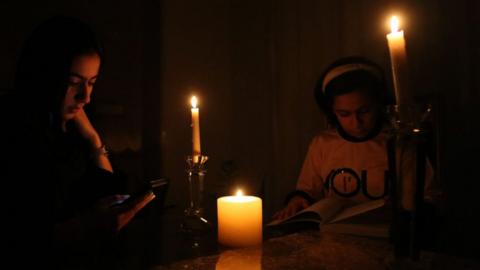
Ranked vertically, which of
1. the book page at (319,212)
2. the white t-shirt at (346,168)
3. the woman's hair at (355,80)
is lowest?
the book page at (319,212)

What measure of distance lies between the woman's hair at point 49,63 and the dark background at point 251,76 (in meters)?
0.21

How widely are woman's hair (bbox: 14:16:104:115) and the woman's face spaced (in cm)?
1

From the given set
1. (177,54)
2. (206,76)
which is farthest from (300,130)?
(177,54)

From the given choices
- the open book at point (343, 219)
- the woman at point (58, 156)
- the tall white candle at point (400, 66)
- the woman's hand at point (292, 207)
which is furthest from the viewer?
the woman's hand at point (292, 207)

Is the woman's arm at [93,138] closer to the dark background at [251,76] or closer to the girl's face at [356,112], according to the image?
the dark background at [251,76]

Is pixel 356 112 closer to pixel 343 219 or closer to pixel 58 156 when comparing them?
pixel 343 219

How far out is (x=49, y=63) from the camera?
71cm

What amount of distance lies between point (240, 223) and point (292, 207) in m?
0.32

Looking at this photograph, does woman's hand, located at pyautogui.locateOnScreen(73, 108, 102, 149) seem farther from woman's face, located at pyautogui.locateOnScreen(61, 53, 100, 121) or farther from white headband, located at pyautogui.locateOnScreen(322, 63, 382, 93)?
white headband, located at pyautogui.locateOnScreen(322, 63, 382, 93)

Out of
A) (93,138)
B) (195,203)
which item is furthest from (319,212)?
(93,138)

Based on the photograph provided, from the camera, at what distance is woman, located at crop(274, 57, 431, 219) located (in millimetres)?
1041

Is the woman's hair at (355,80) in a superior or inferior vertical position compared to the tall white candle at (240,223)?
superior

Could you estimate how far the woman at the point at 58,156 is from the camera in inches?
24.1

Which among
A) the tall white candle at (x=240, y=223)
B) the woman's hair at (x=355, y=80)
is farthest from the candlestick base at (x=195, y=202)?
the woman's hair at (x=355, y=80)
